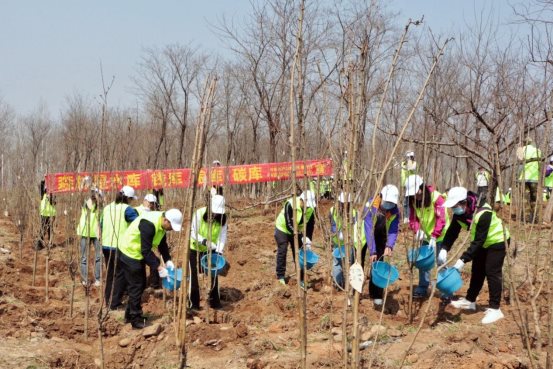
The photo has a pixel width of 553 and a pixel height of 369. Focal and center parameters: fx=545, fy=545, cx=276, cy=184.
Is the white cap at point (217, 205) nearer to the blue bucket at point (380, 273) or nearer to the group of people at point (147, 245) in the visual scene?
the group of people at point (147, 245)

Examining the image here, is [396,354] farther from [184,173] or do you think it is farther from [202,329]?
[184,173]

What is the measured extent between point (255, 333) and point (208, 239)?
107 cm

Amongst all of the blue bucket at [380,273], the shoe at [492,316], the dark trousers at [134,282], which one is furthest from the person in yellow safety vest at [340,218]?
the dark trousers at [134,282]

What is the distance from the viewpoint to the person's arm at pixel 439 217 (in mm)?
5816

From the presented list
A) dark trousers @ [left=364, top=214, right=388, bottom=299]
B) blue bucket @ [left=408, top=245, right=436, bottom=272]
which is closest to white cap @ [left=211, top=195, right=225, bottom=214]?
dark trousers @ [left=364, top=214, right=388, bottom=299]

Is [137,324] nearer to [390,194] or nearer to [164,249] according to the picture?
[164,249]

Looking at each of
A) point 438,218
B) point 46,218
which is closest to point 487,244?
point 438,218

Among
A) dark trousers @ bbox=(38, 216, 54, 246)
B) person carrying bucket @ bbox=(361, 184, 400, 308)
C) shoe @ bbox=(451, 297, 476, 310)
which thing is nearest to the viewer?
person carrying bucket @ bbox=(361, 184, 400, 308)

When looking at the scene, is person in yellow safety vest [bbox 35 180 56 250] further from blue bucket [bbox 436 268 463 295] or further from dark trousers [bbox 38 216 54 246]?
blue bucket [bbox 436 268 463 295]

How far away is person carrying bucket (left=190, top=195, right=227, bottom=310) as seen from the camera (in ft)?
19.0

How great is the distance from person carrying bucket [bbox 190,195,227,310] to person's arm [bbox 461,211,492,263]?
98.7 inches

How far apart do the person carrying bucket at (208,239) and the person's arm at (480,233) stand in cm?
251

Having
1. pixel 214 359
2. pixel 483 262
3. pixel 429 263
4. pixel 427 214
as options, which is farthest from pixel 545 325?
pixel 214 359

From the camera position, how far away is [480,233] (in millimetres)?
5105
